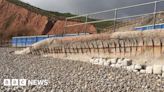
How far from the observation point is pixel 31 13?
66.2m

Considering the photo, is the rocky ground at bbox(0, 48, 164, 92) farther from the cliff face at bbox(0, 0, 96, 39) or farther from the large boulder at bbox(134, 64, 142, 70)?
the cliff face at bbox(0, 0, 96, 39)

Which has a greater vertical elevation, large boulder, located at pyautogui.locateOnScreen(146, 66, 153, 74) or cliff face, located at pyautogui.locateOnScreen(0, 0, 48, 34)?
cliff face, located at pyautogui.locateOnScreen(0, 0, 48, 34)

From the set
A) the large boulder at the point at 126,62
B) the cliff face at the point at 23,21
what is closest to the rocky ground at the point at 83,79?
the large boulder at the point at 126,62

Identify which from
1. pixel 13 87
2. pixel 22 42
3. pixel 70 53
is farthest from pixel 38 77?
pixel 22 42

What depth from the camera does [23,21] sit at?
6575 centimetres

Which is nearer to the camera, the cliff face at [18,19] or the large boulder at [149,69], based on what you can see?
the large boulder at [149,69]

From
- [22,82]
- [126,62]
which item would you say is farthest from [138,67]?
[22,82]

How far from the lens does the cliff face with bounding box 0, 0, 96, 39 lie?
6306 centimetres

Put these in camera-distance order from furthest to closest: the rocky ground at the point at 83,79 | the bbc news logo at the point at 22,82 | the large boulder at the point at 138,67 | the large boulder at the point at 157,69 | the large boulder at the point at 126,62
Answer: the large boulder at the point at 126,62 < the large boulder at the point at 138,67 < the large boulder at the point at 157,69 < the bbc news logo at the point at 22,82 < the rocky ground at the point at 83,79

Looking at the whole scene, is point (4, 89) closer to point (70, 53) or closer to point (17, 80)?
point (17, 80)

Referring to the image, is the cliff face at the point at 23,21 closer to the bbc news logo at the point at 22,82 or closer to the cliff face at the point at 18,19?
the cliff face at the point at 18,19

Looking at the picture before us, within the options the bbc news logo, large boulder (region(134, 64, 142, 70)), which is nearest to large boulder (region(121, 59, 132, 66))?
large boulder (region(134, 64, 142, 70))

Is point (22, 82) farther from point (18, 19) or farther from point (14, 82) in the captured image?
point (18, 19)

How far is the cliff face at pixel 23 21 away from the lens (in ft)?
207
